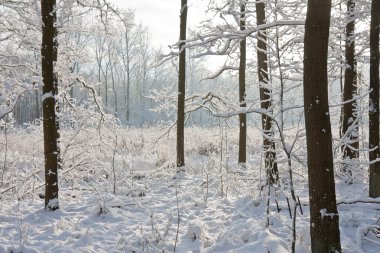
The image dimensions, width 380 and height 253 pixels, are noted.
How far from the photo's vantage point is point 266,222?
17.3ft

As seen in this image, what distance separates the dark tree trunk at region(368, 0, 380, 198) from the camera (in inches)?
236

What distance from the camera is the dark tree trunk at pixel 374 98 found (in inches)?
236

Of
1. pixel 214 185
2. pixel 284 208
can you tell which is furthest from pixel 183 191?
pixel 284 208

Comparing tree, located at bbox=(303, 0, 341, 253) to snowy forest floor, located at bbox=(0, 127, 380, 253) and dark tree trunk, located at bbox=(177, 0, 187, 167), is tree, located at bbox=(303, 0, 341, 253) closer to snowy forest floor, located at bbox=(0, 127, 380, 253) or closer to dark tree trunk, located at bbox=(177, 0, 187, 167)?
snowy forest floor, located at bbox=(0, 127, 380, 253)

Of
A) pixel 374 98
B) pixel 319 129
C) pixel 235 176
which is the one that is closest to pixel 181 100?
pixel 235 176

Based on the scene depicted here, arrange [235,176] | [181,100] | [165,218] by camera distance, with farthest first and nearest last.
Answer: [181,100], [235,176], [165,218]

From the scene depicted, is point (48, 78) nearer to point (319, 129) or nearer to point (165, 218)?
point (165, 218)

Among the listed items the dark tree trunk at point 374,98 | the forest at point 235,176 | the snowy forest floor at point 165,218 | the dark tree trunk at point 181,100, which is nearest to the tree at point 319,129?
the forest at point 235,176

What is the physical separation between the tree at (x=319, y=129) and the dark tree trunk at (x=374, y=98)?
121 inches

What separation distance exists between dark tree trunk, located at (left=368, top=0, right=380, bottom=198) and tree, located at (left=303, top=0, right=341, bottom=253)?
307cm

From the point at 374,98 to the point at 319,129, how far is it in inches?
128

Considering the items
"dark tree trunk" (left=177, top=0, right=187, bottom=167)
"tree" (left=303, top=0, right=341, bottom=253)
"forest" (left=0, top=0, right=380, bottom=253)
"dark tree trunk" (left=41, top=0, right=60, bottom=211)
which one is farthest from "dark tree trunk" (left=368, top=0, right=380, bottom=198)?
"dark tree trunk" (left=177, top=0, right=187, bottom=167)

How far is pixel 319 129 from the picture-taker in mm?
3506

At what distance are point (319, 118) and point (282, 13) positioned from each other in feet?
11.2
